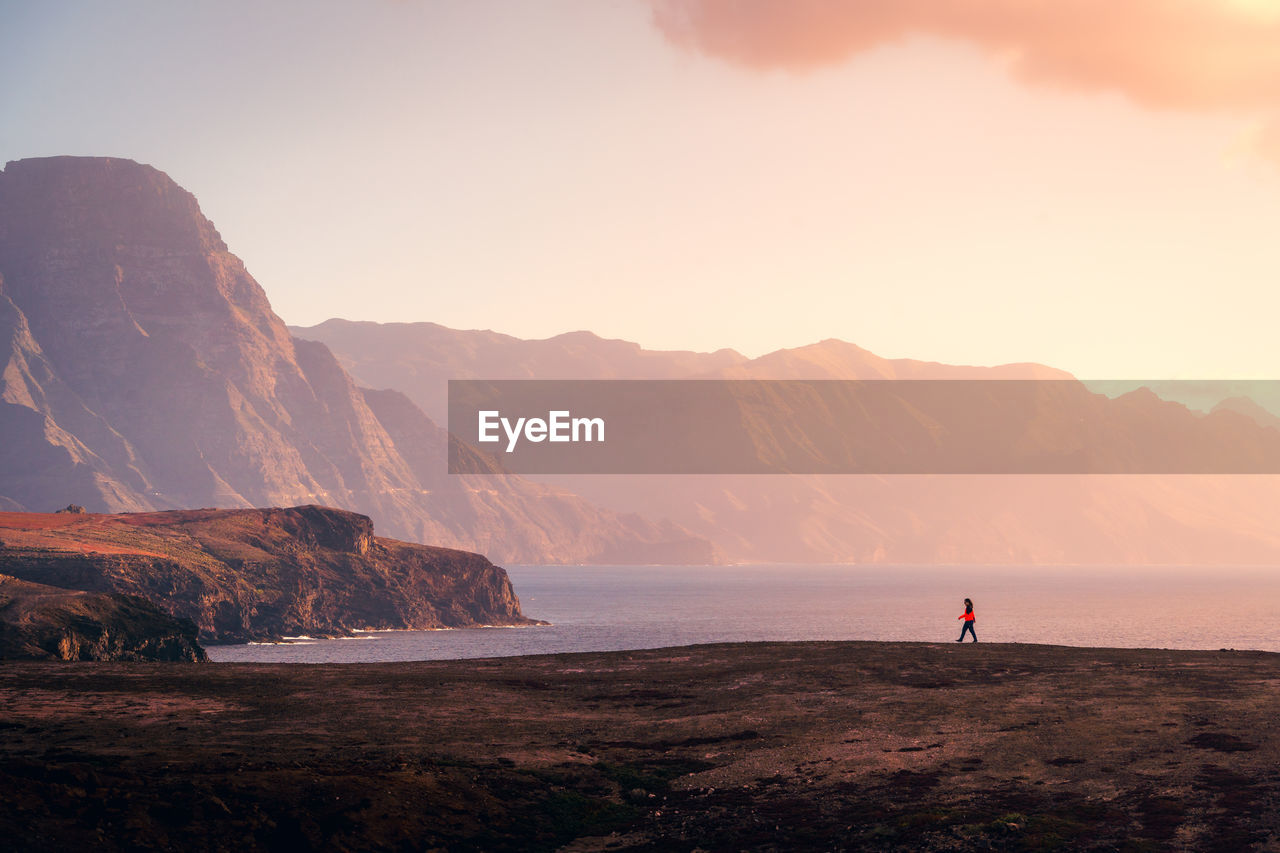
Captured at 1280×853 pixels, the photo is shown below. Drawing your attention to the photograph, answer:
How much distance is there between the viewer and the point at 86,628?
305ft

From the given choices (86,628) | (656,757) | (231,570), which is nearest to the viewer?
(656,757)

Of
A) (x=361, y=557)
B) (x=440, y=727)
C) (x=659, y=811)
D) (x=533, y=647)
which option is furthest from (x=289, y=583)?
(x=659, y=811)

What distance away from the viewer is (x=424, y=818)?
2681cm

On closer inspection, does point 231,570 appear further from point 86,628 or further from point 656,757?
point 656,757

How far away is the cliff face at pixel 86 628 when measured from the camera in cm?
8338

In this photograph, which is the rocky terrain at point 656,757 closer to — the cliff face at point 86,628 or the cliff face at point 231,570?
the cliff face at point 86,628

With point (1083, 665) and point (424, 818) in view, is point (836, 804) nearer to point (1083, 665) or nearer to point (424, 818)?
point (424, 818)

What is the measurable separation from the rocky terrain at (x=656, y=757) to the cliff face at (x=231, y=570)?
110 m

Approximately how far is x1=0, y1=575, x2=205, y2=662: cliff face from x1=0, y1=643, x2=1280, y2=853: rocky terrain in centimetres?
3909

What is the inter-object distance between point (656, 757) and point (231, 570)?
506 ft

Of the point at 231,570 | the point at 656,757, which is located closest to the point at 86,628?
the point at 656,757

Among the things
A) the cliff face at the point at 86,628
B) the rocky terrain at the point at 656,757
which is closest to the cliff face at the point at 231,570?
the cliff face at the point at 86,628

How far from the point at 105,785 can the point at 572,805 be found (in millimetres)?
10945

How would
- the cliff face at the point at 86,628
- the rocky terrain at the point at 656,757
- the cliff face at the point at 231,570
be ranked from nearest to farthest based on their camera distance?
the rocky terrain at the point at 656,757, the cliff face at the point at 86,628, the cliff face at the point at 231,570
